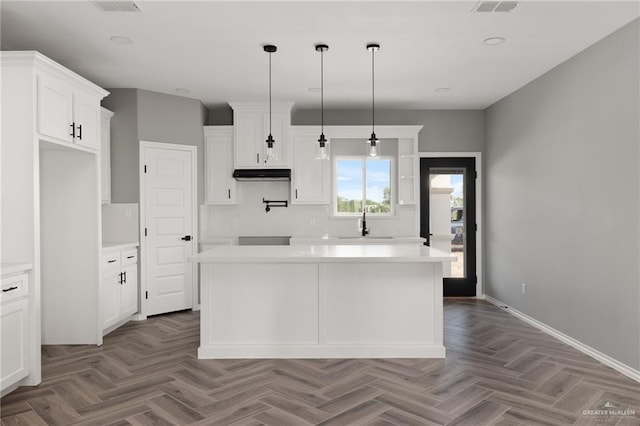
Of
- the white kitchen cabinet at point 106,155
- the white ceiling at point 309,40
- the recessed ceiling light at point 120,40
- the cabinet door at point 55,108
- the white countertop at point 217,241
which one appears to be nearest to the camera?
the white ceiling at point 309,40

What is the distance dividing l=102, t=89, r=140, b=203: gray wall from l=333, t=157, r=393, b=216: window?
271 cm

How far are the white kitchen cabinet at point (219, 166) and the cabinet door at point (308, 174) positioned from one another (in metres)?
0.88

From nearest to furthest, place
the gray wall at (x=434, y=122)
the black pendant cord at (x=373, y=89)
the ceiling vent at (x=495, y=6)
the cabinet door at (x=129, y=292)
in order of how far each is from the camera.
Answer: the ceiling vent at (x=495, y=6) → the black pendant cord at (x=373, y=89) → the cabinet door at (x=129, y=292) → the gray wall at (x=434, y=122)

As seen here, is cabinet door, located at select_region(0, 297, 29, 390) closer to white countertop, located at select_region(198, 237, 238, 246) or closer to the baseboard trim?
white countertop, located at select_region(198, 237, 238, 246)

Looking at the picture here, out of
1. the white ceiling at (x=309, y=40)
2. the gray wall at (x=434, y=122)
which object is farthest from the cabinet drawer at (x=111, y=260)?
the gray wall at (x=434, y=122)

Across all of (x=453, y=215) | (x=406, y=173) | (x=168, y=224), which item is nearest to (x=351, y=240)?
(x=406, y=173)

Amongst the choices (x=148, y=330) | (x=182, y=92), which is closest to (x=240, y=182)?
(x=182, y=92)

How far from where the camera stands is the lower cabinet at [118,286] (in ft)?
14.0

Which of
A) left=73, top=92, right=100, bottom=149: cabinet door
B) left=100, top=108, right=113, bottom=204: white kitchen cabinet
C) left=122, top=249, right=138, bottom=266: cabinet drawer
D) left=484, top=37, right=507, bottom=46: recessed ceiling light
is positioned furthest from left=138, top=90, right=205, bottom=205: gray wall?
left=484, top=37, right=507, bottom=46: recessed ceiling light

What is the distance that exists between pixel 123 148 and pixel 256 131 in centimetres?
170

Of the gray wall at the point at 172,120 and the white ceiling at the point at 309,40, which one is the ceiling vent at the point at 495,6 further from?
the gray wall at the point at 172,120

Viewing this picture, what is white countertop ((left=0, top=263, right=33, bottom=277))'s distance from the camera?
2814 millimetres

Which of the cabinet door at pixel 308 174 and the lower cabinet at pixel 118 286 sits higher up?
the cabinet door at pixel 308 174

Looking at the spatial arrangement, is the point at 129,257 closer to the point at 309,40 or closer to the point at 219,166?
the point at 219,166
